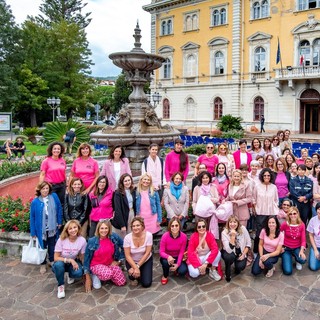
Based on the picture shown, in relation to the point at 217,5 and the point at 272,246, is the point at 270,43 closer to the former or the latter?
the point at 217,5

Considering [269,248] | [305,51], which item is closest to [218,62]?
[305,51]

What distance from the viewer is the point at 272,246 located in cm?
567

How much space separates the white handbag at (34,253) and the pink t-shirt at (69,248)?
0.63m

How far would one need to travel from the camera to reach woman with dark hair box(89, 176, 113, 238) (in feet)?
19.7

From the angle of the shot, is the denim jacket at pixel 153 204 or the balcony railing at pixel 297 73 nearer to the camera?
the denim jacket at pixel 153 204

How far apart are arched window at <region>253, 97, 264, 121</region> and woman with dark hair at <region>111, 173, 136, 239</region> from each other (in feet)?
93.3

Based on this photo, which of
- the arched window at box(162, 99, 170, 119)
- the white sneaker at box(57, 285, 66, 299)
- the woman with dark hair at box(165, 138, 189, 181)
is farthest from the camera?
the arched window at box(162, 99, 170, 119)

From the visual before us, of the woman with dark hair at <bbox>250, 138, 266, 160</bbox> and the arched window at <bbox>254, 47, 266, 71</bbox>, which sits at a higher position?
the arched window at <bbox>254, 47, 266, 71</bbox>

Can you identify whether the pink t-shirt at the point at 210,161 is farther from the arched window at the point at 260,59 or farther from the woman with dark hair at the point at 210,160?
the arched window at the point at 260,59

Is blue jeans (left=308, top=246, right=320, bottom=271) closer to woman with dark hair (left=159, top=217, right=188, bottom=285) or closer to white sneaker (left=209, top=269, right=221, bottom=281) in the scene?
white sneaker (left=209, top=269, right=221, bottom=281)

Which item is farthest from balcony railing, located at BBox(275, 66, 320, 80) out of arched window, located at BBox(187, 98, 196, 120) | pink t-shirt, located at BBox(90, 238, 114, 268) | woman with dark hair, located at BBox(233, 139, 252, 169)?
pink t-shirt, located at BBox(90, 238, 114, 268)

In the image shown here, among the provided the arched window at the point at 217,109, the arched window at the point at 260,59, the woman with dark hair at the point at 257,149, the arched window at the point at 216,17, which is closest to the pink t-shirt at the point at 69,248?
the woman with dark hair at the point at 257,149

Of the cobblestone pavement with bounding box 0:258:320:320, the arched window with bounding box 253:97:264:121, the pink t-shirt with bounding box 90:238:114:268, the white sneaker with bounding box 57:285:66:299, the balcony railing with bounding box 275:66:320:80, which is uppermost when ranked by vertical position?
the balcony railing with bounding box 275:66:320:80

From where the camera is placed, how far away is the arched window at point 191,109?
36.9 meters
